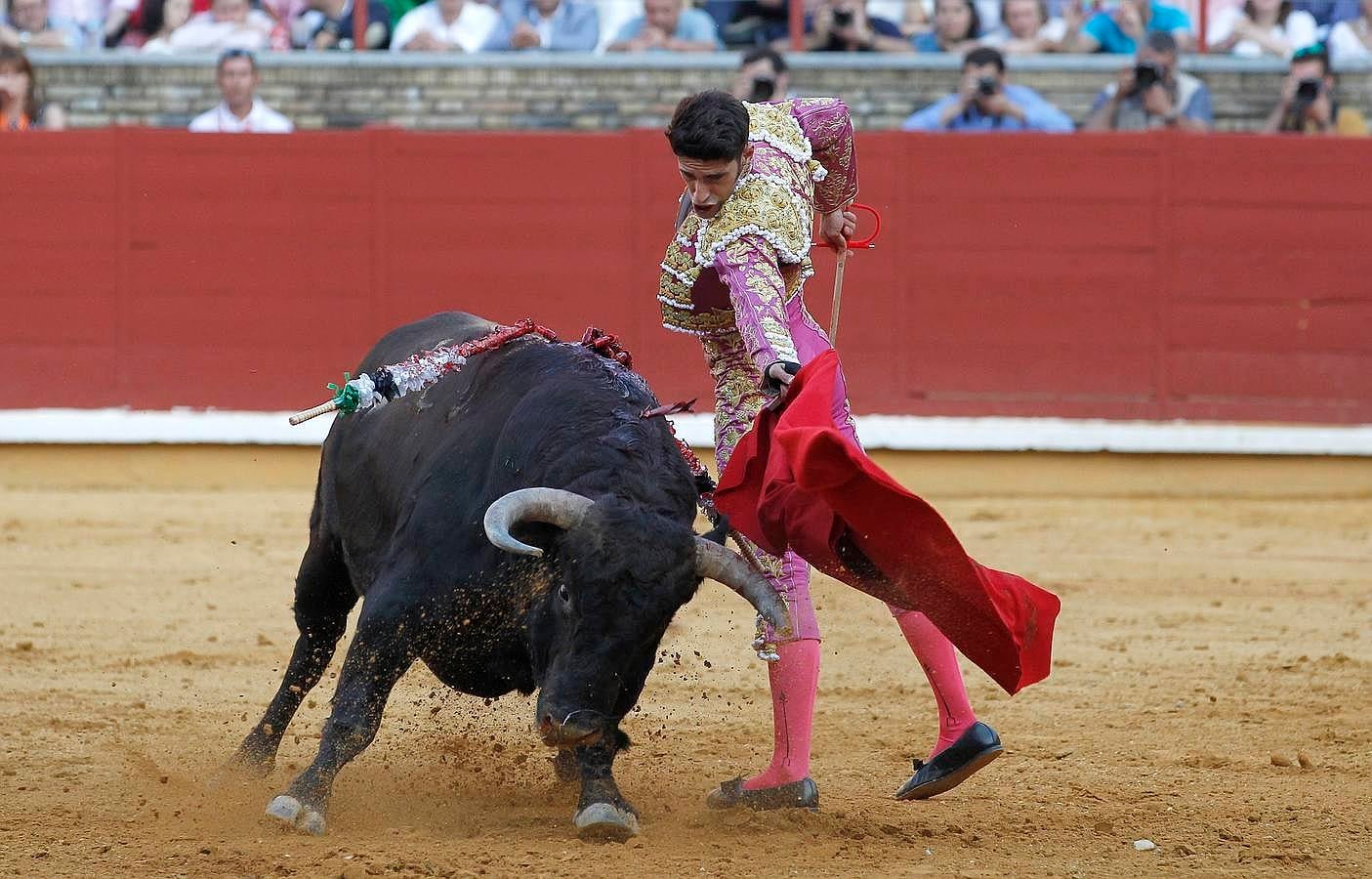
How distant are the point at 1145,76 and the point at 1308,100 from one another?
2.31 feet

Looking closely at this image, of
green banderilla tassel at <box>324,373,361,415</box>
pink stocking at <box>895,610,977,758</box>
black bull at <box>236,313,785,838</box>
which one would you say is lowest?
pink stocking at <box>895,610,977,758</box>

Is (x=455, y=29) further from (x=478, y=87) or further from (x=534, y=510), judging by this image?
(x=534, y=510)

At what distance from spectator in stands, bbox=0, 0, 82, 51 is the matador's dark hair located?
6932mm

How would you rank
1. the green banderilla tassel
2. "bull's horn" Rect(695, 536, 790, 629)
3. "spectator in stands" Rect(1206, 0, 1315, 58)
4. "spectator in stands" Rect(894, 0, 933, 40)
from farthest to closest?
1. "spectator in stands" Rect(894, 0, 933, 40)
2. "spectator in stands" Rect(1206, 0, 1315, 58)
3. the green banderilla tassel
4. "bull's horn" Rect(695, 536, 790, 629)

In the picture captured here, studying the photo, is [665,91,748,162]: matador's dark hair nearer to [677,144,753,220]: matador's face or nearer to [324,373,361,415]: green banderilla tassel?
[677,144,753,220]: matador's face

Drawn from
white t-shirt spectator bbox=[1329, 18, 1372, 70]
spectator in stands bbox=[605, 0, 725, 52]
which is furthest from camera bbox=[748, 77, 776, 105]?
white t-shirt spectator bbox=[1329, 18, 1372, 70]

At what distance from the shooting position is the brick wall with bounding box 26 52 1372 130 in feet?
28.7

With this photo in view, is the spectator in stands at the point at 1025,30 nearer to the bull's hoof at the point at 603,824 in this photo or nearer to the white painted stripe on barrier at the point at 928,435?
the white painted stripe on barrier at the point at 928,435

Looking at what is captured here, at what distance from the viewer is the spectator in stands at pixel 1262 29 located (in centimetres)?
875

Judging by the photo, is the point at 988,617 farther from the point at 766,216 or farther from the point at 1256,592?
the point at 1256,592

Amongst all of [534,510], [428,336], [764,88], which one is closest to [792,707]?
[534,510]

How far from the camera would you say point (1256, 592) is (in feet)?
18.4

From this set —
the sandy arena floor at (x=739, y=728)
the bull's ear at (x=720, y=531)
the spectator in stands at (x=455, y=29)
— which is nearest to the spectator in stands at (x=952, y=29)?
the spectator in stands at (x=455, y=29)

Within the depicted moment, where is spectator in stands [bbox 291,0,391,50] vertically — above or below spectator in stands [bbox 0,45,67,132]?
above
